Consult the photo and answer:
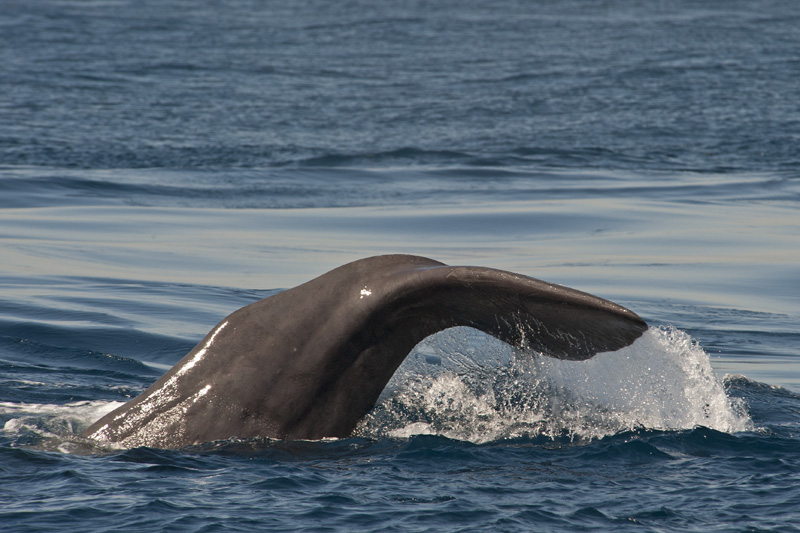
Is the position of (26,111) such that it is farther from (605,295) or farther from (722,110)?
(605,295)

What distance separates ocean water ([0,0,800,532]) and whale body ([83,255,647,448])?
0.57 ft

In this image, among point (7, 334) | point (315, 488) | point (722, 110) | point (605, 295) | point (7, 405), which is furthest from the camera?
point (722, 110)

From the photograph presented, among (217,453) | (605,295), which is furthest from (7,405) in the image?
(605,295)

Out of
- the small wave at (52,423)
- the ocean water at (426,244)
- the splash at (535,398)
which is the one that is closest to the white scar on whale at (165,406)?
the ocean water at (426,244)

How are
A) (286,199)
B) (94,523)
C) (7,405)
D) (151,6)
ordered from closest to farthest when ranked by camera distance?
(94,523), (7,405), (286,199), (151,6)

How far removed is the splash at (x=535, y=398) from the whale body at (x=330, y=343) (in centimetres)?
28

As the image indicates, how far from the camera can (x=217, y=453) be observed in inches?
224

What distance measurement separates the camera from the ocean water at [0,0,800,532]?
5.45m

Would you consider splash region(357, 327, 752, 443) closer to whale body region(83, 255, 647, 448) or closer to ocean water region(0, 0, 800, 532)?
ocean water region(0, 0, 800, 532)

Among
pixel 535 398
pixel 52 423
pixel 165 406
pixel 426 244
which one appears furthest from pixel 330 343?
pixel 426 244

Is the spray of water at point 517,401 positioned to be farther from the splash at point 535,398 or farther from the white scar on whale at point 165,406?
the white scar on whale at point 165,406

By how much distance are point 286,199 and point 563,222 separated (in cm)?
484

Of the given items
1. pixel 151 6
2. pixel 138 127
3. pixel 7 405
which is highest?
pixel 151 6

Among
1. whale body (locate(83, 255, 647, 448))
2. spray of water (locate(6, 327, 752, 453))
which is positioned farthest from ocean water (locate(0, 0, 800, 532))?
whale body (locate(83, 255, 647, 448))
